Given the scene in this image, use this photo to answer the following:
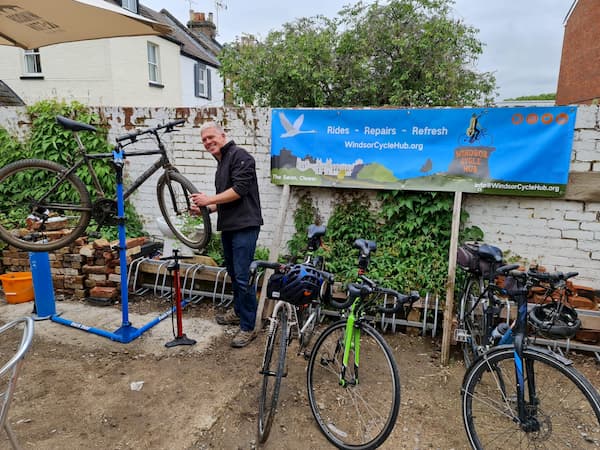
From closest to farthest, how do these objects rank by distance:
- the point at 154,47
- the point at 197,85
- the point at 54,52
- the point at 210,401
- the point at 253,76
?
the point at 210,401 < the point at 253,76 < the point at 54,52 < the point at 154,47 < the point at 197,85

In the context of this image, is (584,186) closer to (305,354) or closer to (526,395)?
(526,395)

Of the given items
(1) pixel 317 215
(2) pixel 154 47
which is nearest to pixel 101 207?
(1) pixel 317 215

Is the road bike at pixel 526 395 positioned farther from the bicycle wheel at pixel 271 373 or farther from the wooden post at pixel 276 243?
the wooden post at pixel 276 243

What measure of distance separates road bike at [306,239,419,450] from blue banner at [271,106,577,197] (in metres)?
1.74

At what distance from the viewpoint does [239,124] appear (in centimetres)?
451

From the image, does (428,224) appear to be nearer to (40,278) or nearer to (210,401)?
(210,401)

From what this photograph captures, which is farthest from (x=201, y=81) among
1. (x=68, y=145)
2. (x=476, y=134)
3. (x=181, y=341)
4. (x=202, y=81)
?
(x=181, y=341)

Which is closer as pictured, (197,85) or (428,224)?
(428,224)

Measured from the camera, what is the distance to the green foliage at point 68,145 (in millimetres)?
4977

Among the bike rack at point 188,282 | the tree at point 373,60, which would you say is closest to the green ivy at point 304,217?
the bike rack at point 188,282

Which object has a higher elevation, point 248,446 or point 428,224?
point 428,224

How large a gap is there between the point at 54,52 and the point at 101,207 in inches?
418

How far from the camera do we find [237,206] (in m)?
3.28

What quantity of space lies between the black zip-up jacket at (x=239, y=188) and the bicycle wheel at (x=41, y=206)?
3.74 feet
